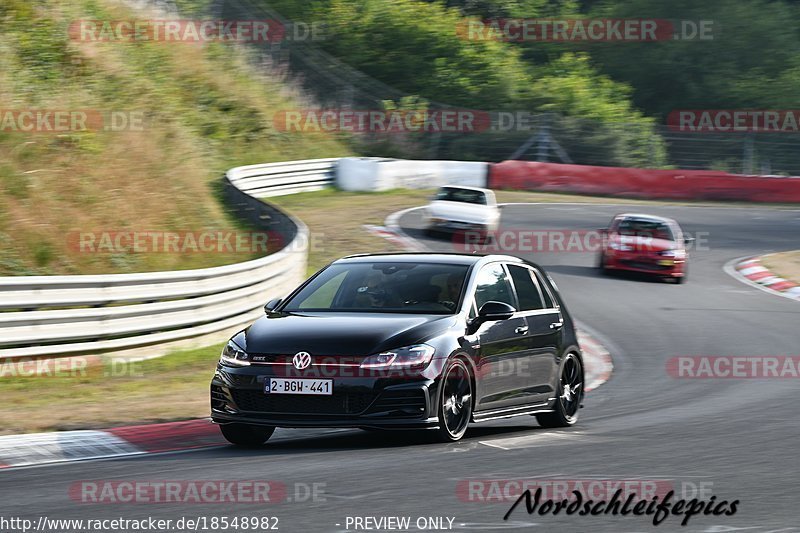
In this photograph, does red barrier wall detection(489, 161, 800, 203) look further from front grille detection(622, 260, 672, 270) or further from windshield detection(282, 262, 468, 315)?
windshield detection(282, 262, 468, 315)

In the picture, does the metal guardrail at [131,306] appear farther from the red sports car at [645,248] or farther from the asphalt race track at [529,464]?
the red sports car at [645,248]

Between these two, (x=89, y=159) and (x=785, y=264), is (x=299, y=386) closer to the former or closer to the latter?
(x=89, y=159)

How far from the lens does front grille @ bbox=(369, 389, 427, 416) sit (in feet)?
27.8

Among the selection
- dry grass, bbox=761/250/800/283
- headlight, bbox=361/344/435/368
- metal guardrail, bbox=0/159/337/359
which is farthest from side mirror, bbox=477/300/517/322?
dry grass, bbox=761/250/800/283

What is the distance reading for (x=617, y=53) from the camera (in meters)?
64.4

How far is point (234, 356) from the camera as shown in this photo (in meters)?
8.87

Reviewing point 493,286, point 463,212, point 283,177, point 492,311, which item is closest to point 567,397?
point 493,286

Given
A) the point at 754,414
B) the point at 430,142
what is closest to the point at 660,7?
the point at 430,142

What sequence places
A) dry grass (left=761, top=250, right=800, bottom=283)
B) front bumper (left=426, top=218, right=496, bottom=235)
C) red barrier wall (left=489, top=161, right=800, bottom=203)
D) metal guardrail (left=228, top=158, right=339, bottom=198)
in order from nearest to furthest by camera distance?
dry grass (left=761, top=250, right=800, bottom=283), front bumper (left=426, top=218, right=496, bottom=235), metal guardrail (left=228, top=158, right=339, bottom=198), red barrier wall (left=489, top=161, right=800, bottom=203)

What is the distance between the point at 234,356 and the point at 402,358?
121 cm

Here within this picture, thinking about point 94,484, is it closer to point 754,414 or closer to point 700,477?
point 700,477

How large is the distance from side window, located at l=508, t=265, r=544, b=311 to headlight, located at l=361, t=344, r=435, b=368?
6.15 feet

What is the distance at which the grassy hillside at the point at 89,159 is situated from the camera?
18562 millimetres

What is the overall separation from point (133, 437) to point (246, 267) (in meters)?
7.40
